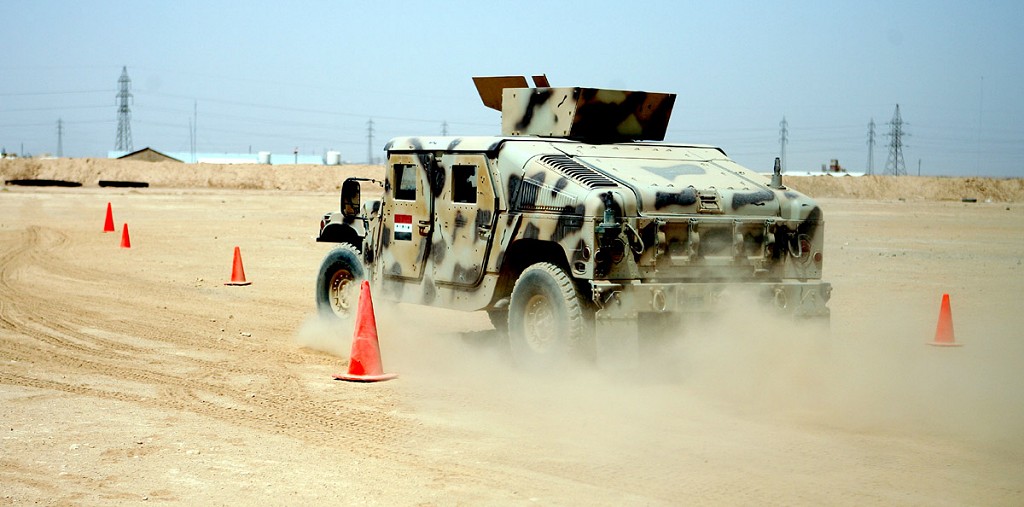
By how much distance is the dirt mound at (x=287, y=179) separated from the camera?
6650 centimetres

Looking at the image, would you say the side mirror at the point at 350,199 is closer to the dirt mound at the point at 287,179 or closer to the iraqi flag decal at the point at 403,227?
the iraqi flag decal at the point at 403,227

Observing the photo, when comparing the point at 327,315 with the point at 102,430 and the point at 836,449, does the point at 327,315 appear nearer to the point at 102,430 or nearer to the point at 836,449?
the point at 102,430

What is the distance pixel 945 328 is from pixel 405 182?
577 centimetres

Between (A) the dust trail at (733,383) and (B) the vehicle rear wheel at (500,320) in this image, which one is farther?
(B) the vehicle rear wheel at (500,320)

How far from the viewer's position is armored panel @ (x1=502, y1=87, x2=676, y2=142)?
→ 1134 centimetres

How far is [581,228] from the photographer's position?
9.56 metres

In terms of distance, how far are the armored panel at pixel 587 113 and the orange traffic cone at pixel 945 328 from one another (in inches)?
134

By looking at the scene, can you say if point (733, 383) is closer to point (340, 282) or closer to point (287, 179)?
point (340, 282)

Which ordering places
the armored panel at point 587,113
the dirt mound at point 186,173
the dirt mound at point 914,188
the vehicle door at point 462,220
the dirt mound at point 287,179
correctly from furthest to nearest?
the dirt mound at point 186,173 → the dirt mound at point 287,179 → the dirt mound at point 914,188 → the armored panel at point 587,113 → the vehicle door at point 462,220

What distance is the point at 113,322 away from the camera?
1336 cm

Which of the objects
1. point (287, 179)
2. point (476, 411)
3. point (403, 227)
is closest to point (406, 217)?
point (403, 227)

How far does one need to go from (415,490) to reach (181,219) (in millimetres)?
28877

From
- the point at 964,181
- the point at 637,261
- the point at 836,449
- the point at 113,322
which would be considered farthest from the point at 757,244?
the point at 964,181

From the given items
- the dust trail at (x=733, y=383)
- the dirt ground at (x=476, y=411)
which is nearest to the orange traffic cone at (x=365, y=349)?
the dirt ground at (x=476, y=411)
